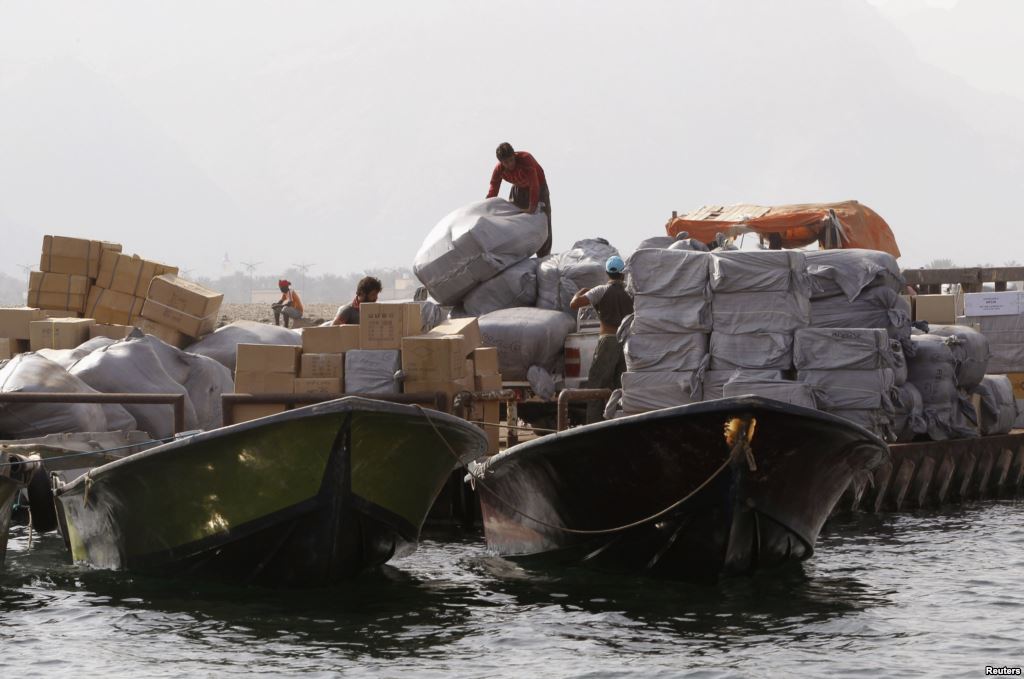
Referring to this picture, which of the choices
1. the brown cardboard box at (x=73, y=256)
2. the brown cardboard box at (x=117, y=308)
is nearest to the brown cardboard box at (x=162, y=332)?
the brown cardboard box at (x=117, y=308)

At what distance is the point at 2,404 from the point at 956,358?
9755 millimetres

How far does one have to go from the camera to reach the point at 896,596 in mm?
10672

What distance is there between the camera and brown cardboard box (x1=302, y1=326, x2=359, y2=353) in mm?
13219

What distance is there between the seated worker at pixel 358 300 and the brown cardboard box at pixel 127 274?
5463 mm

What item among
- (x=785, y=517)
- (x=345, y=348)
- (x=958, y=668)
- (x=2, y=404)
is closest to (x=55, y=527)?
(x=2, y=404)

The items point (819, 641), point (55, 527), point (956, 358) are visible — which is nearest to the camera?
point (819, 641)

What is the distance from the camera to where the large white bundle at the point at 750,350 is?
1350 cm

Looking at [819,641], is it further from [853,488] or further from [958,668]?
[853,488]

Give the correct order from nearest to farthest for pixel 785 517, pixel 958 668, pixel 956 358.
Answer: pixel 958 668 → pixel 785 517 → pixel 956 358

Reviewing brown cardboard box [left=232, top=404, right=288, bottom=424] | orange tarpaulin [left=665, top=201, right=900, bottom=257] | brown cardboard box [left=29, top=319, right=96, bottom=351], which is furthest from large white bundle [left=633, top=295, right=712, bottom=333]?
brown cardboard box [left=29, top=319, right=96, bottom=351]

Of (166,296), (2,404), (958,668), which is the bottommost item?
(958,668)

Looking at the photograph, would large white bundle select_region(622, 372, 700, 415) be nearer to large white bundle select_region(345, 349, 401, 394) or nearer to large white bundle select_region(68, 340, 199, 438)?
large white bundle select_region(345, 349, 401, 394)

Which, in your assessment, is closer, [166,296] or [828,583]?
[828,583]

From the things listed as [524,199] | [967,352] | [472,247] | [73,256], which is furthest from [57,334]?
[967,352]
